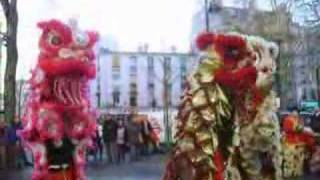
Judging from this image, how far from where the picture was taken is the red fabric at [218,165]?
30.1 ft

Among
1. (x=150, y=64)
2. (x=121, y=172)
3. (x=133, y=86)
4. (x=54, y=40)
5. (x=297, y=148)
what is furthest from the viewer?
(x=133, y=86)

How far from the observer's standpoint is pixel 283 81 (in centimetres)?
4828

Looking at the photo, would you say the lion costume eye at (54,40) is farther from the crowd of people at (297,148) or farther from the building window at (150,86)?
the building window at (150,86)

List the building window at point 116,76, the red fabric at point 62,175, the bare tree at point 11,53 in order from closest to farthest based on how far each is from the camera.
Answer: the red fabric at point 62,175 < the bare tree at point 11,53 < the building window at point 116,76

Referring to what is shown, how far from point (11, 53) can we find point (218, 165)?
16.1m

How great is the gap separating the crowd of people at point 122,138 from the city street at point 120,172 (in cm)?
102

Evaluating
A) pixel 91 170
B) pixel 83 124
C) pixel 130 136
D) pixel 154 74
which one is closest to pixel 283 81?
pixel 130 136

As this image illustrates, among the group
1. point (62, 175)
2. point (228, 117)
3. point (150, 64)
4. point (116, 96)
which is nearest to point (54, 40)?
point (62, 175)

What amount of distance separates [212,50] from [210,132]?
1.12 metres

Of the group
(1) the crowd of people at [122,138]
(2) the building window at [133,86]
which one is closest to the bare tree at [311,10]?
(1) the crowd of people at [122,138]

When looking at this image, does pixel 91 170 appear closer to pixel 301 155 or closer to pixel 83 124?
pixel 301 155

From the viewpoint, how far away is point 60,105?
10766mm

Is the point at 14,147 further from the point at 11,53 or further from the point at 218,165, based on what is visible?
the point at 218,165

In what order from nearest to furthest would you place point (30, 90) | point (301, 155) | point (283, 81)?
point (30, 90), point (301, 155), point (283, 81)
